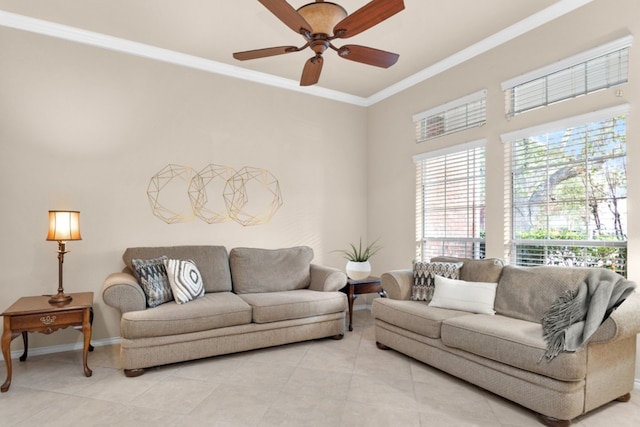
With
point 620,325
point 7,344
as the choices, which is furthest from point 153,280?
point 620,325

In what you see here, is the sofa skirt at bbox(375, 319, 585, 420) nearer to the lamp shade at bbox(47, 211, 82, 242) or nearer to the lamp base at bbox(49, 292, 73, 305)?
the lamp base at bbox(49, 292, 73, 305)

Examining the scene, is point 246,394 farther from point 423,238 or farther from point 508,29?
point 508,29

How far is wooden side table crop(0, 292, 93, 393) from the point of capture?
105 inches

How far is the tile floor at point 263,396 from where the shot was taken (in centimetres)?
229

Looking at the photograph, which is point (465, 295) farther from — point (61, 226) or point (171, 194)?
point (61, 226)

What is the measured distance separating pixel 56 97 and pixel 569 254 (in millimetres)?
4650

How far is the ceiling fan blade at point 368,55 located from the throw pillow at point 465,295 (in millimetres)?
1871

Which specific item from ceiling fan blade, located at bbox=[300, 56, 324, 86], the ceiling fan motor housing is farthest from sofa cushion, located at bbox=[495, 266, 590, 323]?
the ceiling fan motor housing

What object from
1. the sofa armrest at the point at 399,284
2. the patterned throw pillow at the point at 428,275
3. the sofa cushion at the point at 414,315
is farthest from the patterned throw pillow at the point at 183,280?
the patterned throw pillow at the point at 428,275

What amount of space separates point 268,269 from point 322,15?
8.51ft

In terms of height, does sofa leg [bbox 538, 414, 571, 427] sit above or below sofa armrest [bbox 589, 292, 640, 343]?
below

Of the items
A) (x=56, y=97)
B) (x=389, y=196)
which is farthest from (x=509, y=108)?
(x=56, y=97)

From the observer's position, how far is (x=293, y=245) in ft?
15.8

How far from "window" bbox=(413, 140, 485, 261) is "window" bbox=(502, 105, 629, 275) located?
356mm
